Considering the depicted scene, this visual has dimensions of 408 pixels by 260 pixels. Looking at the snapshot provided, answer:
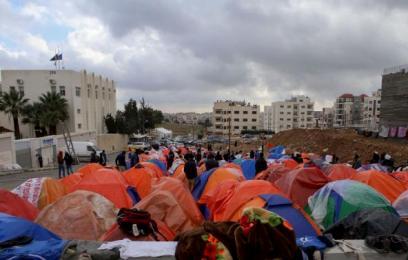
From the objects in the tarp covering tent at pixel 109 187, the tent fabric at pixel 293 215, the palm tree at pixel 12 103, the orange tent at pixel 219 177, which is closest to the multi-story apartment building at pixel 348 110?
the palm tree at pixel 12 103

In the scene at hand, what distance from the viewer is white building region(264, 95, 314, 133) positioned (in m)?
110

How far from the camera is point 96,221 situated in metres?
4.83

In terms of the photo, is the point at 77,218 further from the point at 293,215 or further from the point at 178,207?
the point at 293,215

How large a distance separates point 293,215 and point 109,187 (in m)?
4.20

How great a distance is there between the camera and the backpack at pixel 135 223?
12.8 feet

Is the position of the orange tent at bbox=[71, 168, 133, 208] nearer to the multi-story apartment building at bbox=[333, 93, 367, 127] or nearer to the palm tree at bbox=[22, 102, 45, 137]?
the palm tree at bbox=[22, 102, 45, 137]

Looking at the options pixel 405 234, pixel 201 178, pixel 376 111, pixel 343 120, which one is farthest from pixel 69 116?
pixel 343 120

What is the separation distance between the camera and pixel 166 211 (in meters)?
5.07

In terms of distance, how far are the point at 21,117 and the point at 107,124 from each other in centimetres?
1552

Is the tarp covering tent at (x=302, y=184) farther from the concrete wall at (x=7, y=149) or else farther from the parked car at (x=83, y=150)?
the parked car at (x=83, y=150)

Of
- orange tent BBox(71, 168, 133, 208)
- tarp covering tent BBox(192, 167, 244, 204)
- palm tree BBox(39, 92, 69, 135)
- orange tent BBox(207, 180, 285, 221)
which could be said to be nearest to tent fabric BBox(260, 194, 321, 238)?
orange tent BBox(207, 180, 285, 221)

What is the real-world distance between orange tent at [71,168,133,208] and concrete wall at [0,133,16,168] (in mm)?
17659

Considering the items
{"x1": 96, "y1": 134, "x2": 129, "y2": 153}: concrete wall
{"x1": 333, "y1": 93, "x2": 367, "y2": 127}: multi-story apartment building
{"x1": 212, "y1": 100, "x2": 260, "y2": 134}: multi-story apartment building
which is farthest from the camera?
{"x1": 333, "y1": 93, "x2": 367, "y2": 127}: multi-story apartment building

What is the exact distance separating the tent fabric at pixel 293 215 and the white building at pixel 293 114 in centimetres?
10612
